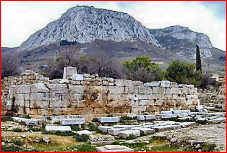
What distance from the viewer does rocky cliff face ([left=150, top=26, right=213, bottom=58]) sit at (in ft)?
376

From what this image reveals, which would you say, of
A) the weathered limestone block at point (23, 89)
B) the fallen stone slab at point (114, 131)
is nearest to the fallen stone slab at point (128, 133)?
the fallen stone slab at point (114, 131)

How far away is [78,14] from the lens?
11181 cm

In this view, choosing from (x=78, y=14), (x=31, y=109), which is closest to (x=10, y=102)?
(x=31, y=109)

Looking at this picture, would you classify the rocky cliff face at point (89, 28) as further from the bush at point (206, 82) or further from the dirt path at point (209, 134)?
the dirt path at point (209, 134)

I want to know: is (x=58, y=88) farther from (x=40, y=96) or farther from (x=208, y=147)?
(x=208, y=147)

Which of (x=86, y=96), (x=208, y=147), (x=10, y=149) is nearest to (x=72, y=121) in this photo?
(x=86, y=96)

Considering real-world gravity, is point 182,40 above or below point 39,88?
above

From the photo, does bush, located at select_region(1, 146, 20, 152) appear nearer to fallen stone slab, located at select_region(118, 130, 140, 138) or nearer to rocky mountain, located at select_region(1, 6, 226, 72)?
fallen stone slab, located at select_region(118, 130, 140, 138)

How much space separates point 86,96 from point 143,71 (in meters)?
26.7

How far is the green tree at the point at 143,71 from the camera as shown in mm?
Result: 38344

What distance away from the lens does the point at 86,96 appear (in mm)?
14203

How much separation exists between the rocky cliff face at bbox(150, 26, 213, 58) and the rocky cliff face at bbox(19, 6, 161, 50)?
376 inches

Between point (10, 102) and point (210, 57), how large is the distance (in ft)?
333

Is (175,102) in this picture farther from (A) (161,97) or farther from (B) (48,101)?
(B) (48,101)
